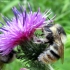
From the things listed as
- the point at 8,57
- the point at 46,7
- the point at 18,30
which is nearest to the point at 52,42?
the point at 18,30

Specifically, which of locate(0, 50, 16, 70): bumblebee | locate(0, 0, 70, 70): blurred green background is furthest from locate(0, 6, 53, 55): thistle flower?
locate(0, 0, 70, 70): blurred green background

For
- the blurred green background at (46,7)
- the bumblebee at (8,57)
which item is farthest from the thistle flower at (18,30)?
the blurred green background at (46,7)

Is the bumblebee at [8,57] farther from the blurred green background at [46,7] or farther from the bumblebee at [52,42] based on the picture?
the blurred green background at [46,7]

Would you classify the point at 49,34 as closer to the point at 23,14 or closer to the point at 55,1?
the point at 23,14

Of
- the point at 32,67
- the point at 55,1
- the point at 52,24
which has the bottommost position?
the point at 32,67

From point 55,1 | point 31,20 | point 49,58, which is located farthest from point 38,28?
point 55,1

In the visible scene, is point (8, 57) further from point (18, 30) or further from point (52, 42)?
point (52, 42)
